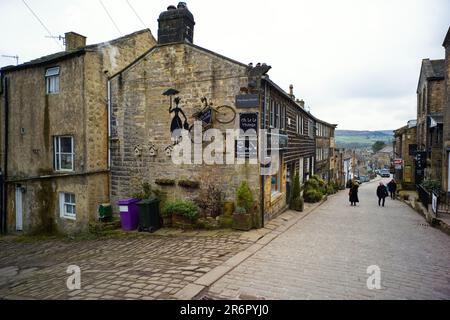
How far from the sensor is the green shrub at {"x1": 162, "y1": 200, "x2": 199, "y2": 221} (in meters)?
10.4

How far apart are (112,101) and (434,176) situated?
19777mm

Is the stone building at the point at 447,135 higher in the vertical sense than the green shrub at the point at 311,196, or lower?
higher

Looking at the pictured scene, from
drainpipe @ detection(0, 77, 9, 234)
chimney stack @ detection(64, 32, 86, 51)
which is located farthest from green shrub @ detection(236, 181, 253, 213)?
drainpipe @ detection(0, 77, 9, 234)

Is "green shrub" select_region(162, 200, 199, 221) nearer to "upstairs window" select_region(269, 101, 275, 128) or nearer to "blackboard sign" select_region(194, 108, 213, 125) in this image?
"blackboard sign" select_region(194, 108, 213, 125)

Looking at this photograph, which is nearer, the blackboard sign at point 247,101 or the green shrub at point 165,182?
the blackboard sign at point 247,101

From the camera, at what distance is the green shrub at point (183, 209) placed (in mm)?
10445

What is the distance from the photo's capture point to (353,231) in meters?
10.2

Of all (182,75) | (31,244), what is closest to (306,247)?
(182,75)

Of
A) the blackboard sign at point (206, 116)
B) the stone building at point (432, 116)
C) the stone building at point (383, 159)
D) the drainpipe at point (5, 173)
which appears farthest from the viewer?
the stone building at point (383, 159)

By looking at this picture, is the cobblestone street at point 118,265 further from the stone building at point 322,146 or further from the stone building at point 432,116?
the stone building at point 322,146

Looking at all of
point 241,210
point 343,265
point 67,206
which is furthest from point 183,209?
point 67,206

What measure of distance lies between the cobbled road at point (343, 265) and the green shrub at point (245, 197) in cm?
151

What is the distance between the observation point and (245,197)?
991 centimetres

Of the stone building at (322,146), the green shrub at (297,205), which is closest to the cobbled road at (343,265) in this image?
the green shrub at (297,205)
